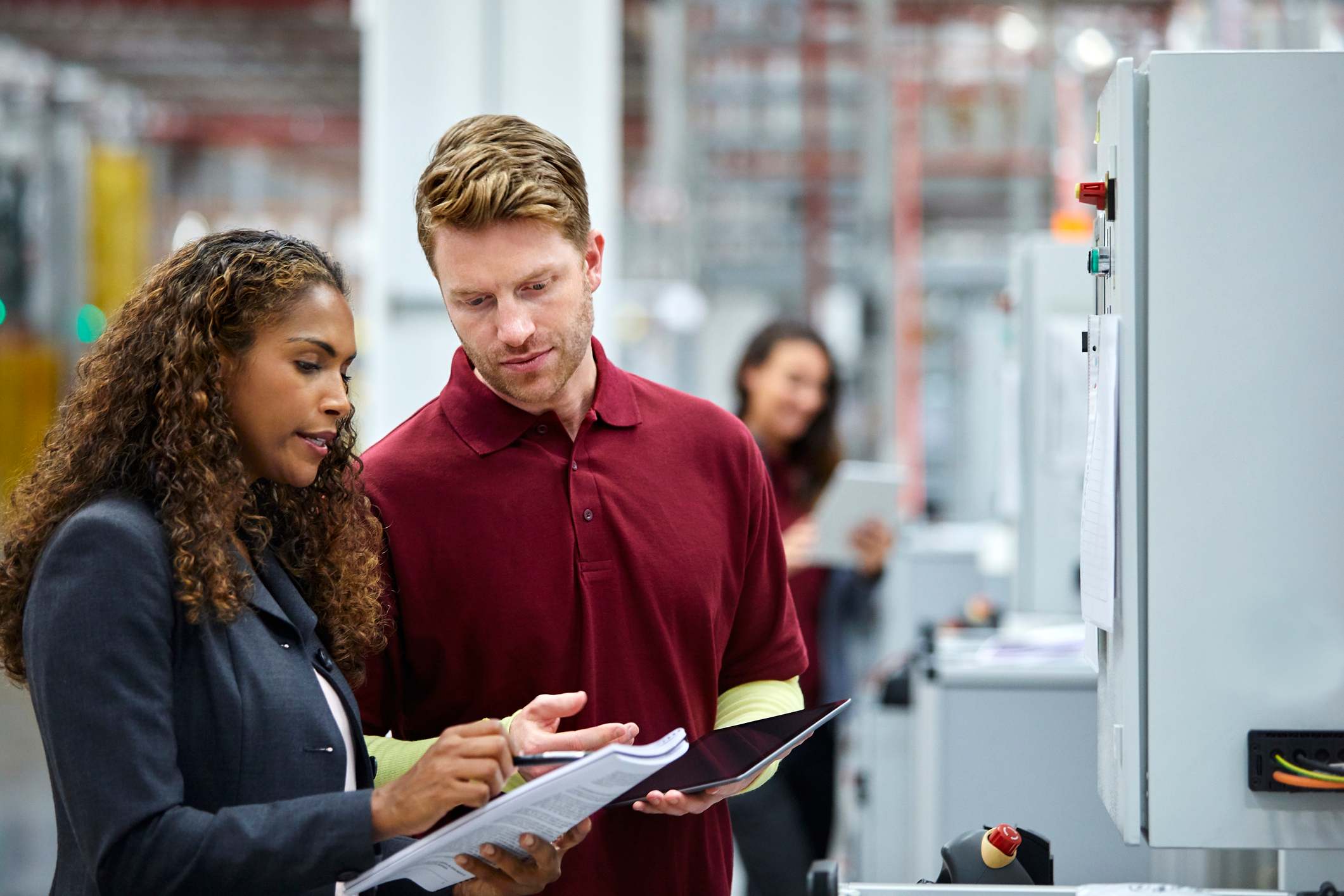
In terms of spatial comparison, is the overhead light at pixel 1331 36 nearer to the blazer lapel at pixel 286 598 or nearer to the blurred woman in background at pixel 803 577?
the blurred woman in background at pixel 803 577

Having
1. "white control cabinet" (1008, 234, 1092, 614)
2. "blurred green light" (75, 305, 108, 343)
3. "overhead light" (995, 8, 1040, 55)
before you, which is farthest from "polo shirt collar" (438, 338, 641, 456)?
"blurred green light" (75, 305, 108, 343)

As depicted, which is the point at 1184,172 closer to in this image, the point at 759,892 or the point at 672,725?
the point at 672,725

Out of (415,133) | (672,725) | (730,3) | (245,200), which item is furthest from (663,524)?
(245,200)

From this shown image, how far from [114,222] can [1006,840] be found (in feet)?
51.8

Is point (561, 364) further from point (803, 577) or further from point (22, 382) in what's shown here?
point (22, 382)

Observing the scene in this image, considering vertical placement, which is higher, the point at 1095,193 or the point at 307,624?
the point at 1095,193

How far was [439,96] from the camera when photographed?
3.88 m

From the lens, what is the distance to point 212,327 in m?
1.40

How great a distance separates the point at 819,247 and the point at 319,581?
10289mm

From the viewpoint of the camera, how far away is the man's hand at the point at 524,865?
1.46 meters

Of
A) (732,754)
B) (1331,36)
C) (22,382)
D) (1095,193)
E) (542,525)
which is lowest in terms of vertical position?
(732,754)

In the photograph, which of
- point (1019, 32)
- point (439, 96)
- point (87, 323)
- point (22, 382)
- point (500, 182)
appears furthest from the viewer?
point (87, 323)

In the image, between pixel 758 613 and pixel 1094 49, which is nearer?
pixel 758 613

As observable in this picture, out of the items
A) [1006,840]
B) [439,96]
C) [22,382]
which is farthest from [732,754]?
[22,382]
